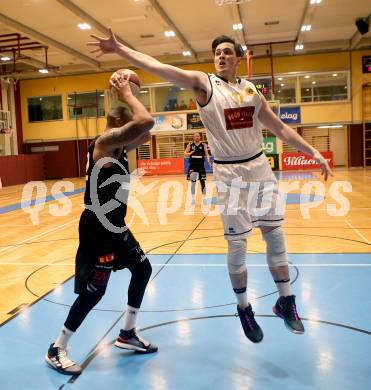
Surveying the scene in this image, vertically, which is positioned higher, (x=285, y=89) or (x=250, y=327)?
(x=285, y=89)

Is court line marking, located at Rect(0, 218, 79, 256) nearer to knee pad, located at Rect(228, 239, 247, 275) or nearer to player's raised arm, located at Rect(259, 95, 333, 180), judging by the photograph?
knee pad, located at Rect(228, 239, 247, 275)

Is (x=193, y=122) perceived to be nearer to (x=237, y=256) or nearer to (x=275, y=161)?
(x=275, y=161)

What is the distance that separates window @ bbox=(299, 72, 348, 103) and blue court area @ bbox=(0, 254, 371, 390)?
23077 millimetres

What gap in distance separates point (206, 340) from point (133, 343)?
22.7 inches

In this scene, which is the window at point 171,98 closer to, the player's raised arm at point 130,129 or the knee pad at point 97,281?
the player's raised arm at point 130,129

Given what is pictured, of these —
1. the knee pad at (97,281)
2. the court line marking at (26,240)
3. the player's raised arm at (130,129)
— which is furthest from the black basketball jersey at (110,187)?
the court line marking at (26,240)

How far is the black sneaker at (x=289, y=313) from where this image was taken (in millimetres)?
3047

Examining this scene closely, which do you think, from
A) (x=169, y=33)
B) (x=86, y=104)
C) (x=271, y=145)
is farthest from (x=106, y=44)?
(x=86, y=104)

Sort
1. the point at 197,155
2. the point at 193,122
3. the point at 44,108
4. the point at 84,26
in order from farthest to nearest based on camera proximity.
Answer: the point at 44,108 < the point at 193,122 < the point at 84,26 < the point at 197,155

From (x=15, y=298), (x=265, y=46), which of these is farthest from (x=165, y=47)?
(x=15, y=298)

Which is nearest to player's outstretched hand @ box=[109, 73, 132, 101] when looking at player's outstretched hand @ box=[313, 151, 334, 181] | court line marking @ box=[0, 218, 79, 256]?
player's outstretched hand @ box=[313, 151, 334, 181]

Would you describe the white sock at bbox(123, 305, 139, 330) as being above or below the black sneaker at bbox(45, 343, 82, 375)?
above

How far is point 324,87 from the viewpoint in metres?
26.5

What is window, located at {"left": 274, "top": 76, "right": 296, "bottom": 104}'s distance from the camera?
26594mm
